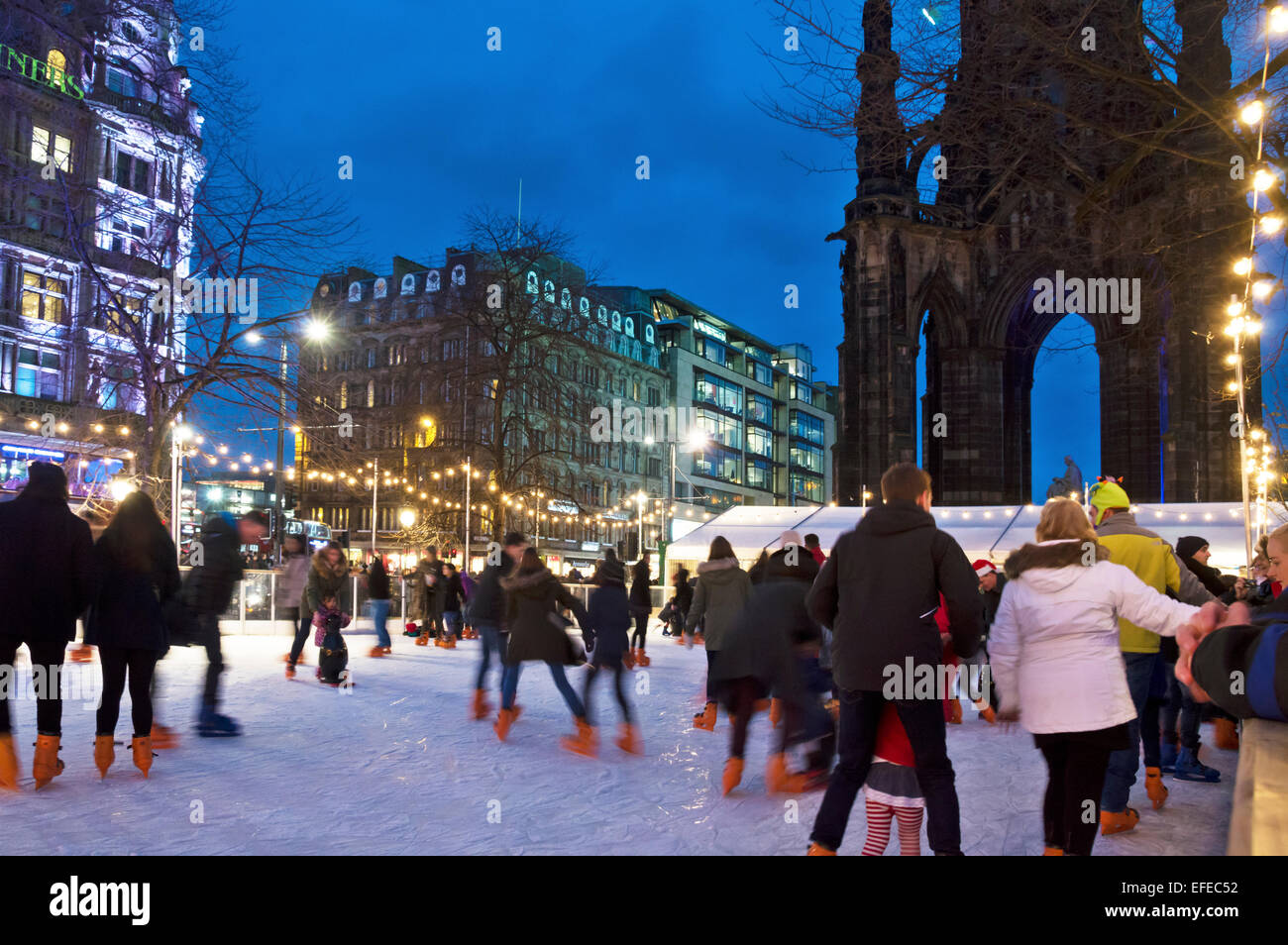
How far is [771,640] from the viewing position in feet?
21.0

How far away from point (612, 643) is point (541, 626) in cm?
60

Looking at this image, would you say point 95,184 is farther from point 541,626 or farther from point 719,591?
point 719,591

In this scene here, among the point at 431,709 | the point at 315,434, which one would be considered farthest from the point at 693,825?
the point at 315,434

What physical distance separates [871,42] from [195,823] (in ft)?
93.5

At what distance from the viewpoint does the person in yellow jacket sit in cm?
510

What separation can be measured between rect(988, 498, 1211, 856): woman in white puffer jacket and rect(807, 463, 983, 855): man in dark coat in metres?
0.23

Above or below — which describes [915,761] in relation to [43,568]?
below

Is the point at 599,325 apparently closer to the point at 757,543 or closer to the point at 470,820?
the point at 757,543

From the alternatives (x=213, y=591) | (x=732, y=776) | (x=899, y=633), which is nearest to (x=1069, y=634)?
(x=899, y=633)

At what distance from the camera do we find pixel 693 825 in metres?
5.39

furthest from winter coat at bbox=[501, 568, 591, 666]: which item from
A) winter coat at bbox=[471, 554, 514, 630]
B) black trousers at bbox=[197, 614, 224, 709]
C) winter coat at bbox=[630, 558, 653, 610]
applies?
winter coat at bbox=[630, 558, 653, 610]

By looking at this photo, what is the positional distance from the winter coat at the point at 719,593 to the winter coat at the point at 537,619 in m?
1.06

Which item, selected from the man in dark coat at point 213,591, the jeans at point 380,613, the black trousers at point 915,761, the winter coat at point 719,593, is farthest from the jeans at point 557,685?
the jeans at point 380,613

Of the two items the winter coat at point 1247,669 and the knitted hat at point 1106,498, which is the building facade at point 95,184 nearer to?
the knitted hat at point 1106,498
